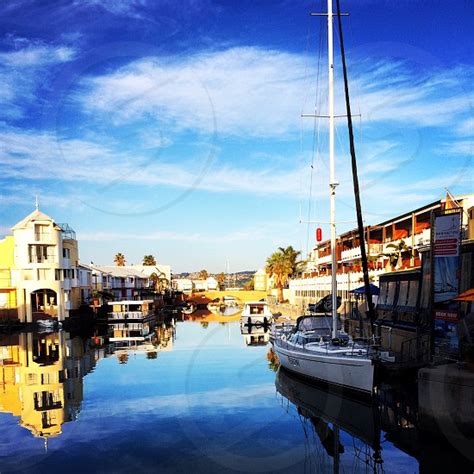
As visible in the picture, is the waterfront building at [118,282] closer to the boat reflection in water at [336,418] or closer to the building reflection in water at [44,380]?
the building reflection in water at [44,380]

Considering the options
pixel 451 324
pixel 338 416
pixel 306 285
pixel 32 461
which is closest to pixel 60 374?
pixel 32 461

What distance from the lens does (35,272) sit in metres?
69.8

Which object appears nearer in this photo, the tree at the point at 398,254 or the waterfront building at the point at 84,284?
the tree at the point at 398,254

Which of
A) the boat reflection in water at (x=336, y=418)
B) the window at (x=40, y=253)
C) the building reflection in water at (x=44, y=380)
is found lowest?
the boat reflection in water at (x=336, y=418)

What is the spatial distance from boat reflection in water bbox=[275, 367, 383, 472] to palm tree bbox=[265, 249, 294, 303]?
8222 centimetres

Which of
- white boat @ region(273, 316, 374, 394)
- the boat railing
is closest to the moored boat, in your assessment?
white boat @ region(273, 316, 374, 394)

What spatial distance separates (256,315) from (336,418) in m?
48.0

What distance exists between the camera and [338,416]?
21.8 meters

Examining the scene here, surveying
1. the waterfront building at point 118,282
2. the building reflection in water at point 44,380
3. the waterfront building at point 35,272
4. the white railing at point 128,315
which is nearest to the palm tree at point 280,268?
the waterfront building at point 118,282

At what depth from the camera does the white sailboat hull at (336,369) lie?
74.4ft

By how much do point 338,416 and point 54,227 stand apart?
2339 inches

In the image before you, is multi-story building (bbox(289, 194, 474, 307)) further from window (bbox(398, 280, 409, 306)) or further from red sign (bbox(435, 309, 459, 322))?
red sign (bbox(435, 309, 459, 322))

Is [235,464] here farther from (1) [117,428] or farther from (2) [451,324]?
(2) [451,324]

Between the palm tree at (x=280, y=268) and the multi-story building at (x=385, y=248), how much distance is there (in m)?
25.3
